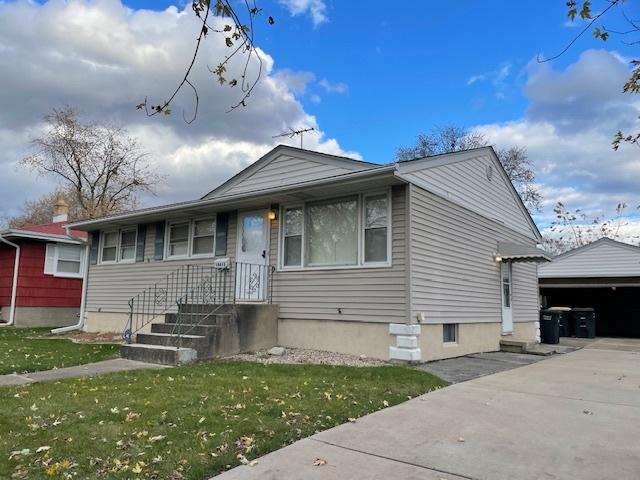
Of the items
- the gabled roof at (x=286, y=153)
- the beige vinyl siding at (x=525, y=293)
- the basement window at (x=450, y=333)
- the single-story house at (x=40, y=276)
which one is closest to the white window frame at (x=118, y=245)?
the single-story house at (x=40, y=276)

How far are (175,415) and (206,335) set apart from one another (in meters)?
3.93

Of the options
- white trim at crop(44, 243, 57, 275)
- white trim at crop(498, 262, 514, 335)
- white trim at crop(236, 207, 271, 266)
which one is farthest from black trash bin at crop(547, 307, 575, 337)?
white trim at crop(44, 243, 57, 275)

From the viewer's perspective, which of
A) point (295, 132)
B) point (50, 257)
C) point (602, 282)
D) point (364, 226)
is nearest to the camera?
point (364, 226)

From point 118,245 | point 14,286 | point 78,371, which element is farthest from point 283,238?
point 14,286

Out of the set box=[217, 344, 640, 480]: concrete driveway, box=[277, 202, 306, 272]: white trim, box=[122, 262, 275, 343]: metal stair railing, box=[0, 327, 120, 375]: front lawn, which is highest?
box=[277, 202, 306, 272]: white trim

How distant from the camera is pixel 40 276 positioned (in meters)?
16.8

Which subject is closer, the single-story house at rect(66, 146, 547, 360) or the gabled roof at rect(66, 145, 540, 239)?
the gabled roof at rect(66, 145, 540, 239)

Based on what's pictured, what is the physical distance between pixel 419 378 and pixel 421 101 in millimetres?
7729

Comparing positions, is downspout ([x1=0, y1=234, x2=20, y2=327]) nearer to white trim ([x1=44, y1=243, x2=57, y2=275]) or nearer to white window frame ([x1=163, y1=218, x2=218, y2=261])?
white trim ([x1=44, y1=243, x2=57, y2=275])

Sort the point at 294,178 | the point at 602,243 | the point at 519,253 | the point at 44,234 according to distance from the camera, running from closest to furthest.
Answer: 1. the point at 294,178
2. the point at 519,253
3. the point at 44,234
4. the point at 602,243

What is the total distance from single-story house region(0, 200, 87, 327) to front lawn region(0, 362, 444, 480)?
1103 cm

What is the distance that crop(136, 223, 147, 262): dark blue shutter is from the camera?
1340 centimetres

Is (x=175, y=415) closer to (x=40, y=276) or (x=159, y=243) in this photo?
(x=159, y=243)

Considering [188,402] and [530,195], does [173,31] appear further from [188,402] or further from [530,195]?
[530,195]
